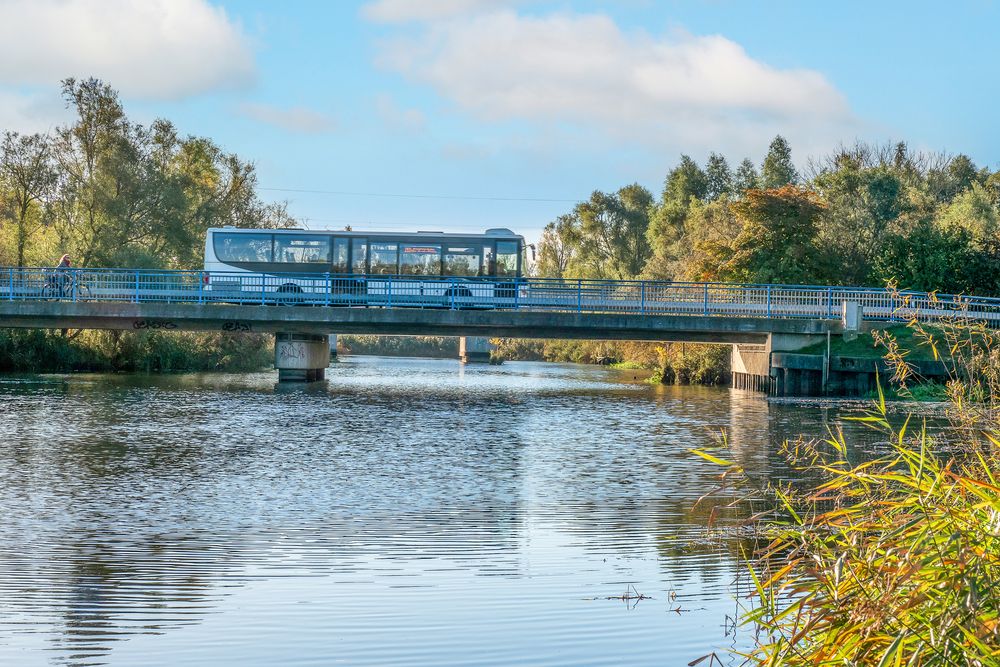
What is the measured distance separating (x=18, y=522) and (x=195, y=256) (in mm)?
46133

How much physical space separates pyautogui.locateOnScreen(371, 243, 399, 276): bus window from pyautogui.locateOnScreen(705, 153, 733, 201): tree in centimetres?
4474

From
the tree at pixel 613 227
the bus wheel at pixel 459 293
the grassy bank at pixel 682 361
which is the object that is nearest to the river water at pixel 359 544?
the bus wheel at pixel 459 293

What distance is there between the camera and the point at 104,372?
50.2m

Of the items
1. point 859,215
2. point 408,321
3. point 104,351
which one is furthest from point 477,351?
point 408,321

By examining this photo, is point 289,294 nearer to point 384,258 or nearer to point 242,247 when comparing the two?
point 242,247

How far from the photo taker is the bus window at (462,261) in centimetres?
4506

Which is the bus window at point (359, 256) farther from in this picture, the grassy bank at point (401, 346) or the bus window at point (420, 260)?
the grassy bank at point (401, 346)

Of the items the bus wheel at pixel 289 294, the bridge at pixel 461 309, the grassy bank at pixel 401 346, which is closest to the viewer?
the bridge at pixel 461 309

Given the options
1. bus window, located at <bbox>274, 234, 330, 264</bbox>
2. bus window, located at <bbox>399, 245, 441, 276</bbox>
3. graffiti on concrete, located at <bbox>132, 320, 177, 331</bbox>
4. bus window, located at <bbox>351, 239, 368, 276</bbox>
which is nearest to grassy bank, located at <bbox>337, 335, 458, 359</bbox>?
bus window, located at <bbox>274, 234, 330, 264</bbox>

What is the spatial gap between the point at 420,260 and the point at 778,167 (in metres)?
47.6

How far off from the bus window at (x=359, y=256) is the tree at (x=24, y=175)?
53.0 ft

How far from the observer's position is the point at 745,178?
8762 centimetres

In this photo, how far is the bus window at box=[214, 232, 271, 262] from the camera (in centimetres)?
4531

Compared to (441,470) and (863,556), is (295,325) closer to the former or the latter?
(441,470)
